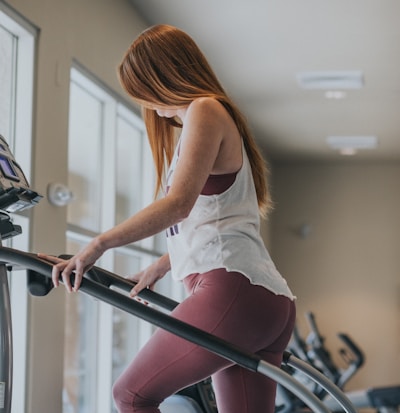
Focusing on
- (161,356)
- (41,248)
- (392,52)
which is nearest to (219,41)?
(392,52)

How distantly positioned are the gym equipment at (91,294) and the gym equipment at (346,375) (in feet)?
7.74

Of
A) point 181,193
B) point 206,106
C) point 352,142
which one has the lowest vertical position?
point 181,193

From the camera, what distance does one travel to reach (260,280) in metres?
1.71

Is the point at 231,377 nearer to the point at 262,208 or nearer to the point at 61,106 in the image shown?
the point at 262,208

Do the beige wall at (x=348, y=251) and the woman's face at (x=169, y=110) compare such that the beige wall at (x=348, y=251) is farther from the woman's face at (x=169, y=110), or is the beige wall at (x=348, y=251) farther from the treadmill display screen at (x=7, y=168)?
the treadmill display screen at (x=7, y=168)

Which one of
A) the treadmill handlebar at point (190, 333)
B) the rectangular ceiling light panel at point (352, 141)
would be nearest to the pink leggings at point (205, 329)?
the treadmill handlebar at point (190, 333)

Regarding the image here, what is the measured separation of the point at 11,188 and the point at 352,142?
6.79 meters

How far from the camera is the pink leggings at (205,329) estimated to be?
164 cm

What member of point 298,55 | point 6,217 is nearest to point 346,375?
point 298,55

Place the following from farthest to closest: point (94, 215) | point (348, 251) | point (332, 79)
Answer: point (348, 251), point (332, 79), point (94, 215)

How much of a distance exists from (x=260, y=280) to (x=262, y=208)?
292 mm

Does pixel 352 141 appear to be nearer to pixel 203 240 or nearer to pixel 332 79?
pixel 332 79

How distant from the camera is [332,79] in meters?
6.01

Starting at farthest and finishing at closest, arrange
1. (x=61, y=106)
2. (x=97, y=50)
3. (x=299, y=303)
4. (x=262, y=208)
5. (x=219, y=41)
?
(x=299, y=303)
(x=219, y=41)
(x=97, y=50)
(x=61, y=106)
(x=262, y=208)
